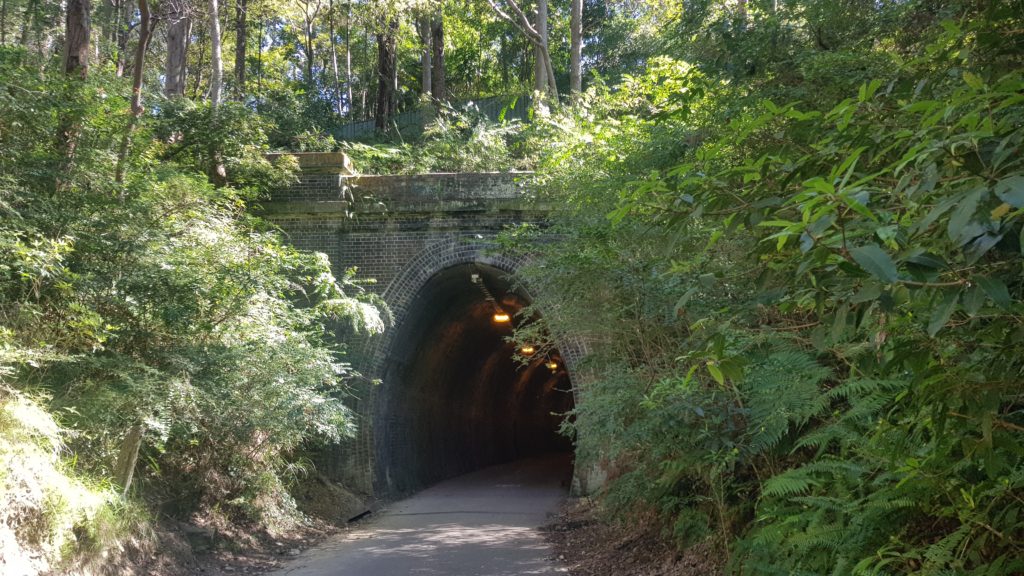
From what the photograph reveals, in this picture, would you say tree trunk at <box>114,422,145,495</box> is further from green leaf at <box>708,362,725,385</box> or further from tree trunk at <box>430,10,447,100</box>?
tree trunk at <box>430,10,447,100</box>

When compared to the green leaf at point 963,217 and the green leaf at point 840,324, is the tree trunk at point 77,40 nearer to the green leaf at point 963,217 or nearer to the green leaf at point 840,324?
Answer: the green leaf at point 840,324

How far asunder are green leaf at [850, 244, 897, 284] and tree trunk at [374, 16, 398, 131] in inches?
1034

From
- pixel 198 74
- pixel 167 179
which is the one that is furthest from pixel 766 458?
pixel 198 74

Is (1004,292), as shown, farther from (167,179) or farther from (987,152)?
(167,179)

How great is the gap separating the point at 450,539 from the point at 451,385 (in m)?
9.20

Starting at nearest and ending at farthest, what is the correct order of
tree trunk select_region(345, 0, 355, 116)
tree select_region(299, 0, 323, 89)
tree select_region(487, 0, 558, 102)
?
tree select_region(487, 0, 558, 102)
tree select_region(299, 0, 323, 89)
tree trunk select_region(345, 0, 355, 116)

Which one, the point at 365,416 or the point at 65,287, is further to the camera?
the point at 365,416

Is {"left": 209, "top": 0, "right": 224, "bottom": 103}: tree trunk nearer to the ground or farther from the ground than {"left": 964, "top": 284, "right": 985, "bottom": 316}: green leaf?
farther from the ground

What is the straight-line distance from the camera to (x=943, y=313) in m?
2.16

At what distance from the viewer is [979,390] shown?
280 centimetres

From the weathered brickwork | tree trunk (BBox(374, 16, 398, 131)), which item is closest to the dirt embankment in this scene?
the weathered brickwork

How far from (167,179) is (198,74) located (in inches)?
815

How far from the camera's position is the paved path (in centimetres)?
909

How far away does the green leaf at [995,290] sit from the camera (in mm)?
2035
